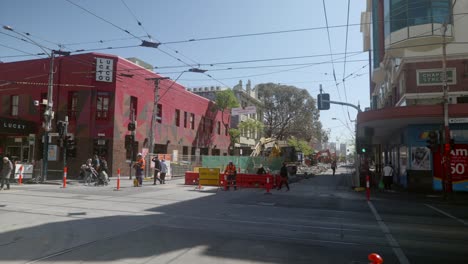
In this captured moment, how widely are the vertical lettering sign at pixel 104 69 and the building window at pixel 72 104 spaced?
258cm

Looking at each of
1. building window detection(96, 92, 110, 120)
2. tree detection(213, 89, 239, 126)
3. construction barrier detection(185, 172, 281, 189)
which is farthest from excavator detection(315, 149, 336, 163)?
construction barrier detection(185, 172, 281, 189)

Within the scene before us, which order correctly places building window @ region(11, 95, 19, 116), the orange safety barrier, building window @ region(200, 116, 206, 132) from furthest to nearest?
building window @ region(200, 116, 206, 132)
building window @ region(11, 95, 19, 116)
the orange safety barrier

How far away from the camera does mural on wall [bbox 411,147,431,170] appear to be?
21.9 meters

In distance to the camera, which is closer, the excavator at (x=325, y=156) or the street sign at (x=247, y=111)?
the street sign at (x=247, y=111)

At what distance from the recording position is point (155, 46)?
1683cm

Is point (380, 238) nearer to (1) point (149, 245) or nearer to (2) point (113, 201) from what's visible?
(1) point (149, 245)

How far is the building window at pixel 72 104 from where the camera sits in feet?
95.4

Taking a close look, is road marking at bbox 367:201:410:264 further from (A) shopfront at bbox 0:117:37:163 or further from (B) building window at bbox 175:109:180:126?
(B) building window at bbox 175:109:180:126

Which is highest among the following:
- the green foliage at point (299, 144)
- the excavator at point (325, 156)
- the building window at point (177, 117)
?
the building window at point (177, 117)

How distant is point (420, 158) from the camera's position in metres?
22.1

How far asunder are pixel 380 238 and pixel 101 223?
22.6 ft

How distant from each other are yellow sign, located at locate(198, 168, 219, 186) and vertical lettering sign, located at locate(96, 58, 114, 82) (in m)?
11.4

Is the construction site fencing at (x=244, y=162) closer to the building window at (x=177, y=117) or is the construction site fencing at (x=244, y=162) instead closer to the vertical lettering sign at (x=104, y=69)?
the vertical lettering sign at (x=104, y=69)

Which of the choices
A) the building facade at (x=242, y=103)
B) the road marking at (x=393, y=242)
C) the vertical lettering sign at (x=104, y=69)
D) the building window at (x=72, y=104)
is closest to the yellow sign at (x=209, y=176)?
the vertical lettering sign at (x=104, y=69)
